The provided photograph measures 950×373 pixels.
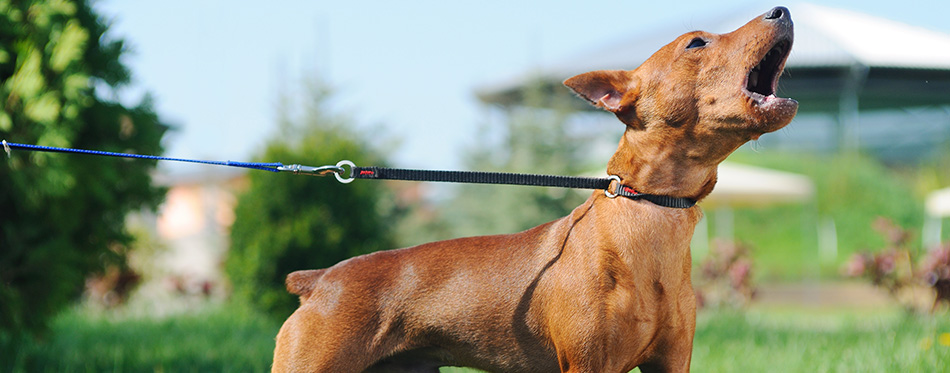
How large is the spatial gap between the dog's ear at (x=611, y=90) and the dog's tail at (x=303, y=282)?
1107 mm

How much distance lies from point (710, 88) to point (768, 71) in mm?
232

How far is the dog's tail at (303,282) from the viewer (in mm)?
2732

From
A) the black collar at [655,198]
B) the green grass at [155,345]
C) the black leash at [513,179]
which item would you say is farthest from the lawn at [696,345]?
the black collar at [655,198]

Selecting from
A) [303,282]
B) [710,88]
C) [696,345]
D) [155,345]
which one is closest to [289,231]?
[155,345]

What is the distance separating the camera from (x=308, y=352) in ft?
8.13

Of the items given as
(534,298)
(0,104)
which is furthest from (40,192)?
(534,298)

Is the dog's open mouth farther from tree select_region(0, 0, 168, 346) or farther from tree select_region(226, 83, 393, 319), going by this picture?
tree select_region(226, 83, 393, 319)

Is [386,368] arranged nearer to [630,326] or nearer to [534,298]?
[534,298]

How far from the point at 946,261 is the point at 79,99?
8630 millimetres

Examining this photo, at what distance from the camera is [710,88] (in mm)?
2316

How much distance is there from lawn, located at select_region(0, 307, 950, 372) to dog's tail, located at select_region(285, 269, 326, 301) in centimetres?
303

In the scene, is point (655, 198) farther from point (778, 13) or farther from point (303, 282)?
point (303, 282)

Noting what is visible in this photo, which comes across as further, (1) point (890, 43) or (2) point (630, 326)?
(1) point (890, 43)

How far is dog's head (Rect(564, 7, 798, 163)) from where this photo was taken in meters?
2.25
